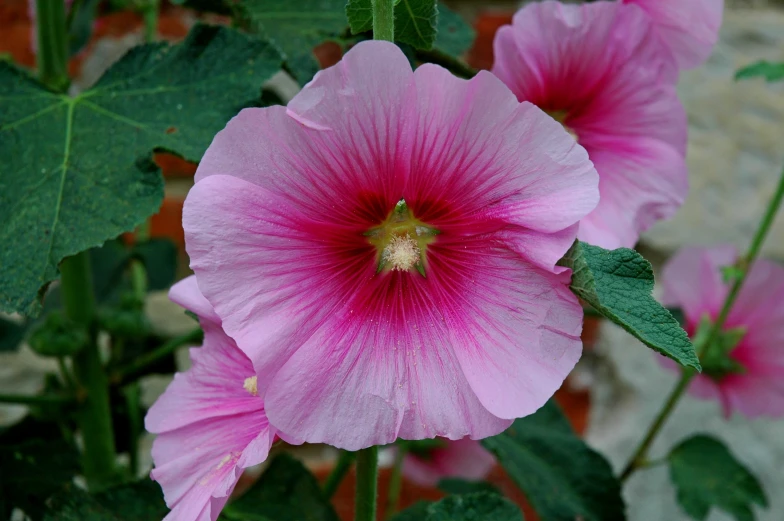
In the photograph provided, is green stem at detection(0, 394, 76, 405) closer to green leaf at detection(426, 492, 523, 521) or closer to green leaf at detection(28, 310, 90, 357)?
green leaf at detection(28, 310, 90, 357)

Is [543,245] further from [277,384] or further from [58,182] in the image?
[58,182]

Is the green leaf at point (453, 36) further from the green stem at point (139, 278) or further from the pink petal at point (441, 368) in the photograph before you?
the green stem at point (139, 278)

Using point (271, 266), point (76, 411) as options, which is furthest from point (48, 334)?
point (271, 266)

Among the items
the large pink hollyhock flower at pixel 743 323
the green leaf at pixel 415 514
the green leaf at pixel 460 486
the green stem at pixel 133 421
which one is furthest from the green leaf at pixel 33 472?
the large pink hollyhock flower at pixel 743 323

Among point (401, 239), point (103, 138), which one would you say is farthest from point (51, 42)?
point (401, 239)

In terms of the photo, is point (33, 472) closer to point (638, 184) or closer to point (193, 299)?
point (193, 299)
